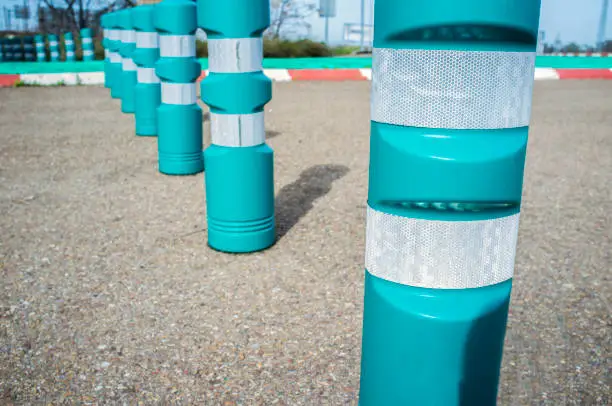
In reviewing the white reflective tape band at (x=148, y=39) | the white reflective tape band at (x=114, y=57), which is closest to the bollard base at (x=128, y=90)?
the white reflective tape band at (x=114, y=57)

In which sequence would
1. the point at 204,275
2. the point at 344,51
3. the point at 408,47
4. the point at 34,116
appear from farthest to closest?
the point at 344,51, the point at 34,116, the point at 204,275, the point at 408,47

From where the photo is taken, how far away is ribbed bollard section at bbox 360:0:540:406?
1204 mm

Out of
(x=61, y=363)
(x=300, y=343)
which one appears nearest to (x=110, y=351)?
(x=61, y=363)

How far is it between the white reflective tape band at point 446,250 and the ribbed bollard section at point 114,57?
891 cm

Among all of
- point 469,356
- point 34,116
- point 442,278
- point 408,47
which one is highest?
point 408,47

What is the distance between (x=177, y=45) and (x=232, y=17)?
1.85m

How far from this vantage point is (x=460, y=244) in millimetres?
1271

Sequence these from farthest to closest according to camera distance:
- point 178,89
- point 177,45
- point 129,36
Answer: point 129,36 → point 178,89 → point 177,45

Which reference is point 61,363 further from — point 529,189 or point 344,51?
point 344,51

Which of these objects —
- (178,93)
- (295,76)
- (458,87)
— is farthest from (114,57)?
(458,87)

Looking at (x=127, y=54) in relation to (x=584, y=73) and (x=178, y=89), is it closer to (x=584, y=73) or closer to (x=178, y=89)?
(x=178, y=89)

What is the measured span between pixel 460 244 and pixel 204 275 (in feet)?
7.01

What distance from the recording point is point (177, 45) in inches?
195

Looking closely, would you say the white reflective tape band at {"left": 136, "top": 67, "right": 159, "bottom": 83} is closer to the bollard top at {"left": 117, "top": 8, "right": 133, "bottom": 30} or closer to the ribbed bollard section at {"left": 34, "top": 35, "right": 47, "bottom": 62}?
the bollard top at {"left": 117, "top": 8, "right": 133, "bottom": 30}
